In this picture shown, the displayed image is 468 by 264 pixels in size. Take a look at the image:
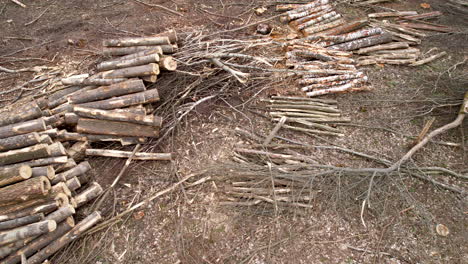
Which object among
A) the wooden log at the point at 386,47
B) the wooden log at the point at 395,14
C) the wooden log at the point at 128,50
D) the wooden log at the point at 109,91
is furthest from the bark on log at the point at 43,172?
the wooden log at the point at 395,14

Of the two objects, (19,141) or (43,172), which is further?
(19,141)

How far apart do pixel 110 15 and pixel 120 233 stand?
276 inches

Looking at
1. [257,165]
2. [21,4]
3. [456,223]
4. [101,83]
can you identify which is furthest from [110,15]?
[456,223]

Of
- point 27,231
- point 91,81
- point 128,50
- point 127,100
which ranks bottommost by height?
point 27,231

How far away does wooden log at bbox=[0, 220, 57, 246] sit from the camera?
4.29 m

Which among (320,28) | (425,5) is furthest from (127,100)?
(425,5)

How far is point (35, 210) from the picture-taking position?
4488 mm

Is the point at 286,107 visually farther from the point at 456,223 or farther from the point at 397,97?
the point at 456,223

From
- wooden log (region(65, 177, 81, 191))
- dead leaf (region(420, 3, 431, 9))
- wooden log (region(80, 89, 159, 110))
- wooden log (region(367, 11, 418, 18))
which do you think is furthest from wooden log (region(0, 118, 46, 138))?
dead leaf (region(420, 3, 431, 9))

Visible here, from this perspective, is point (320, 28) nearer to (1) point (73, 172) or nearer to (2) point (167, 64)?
(2) point (167, 64)

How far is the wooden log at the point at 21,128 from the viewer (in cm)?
525

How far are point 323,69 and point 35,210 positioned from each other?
19.6 ft

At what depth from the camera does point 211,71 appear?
6.76 metres

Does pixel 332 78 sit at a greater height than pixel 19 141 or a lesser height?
lesser
